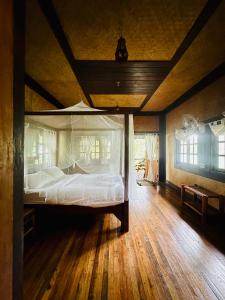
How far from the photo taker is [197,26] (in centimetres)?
223

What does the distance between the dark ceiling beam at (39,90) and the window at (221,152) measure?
3.82m

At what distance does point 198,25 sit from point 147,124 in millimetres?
5155

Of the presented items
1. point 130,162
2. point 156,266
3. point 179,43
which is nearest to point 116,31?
point 179,43

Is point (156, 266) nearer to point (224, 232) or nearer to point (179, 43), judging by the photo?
point (224, 232)

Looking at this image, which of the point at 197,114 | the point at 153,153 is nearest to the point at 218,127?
the point at 197,114

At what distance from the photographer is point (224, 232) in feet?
10.2

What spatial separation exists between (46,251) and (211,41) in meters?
3.52

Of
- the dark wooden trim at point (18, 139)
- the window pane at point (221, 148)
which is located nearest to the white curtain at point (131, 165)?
the window pane at point (221, 148)

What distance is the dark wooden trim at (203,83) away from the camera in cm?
343

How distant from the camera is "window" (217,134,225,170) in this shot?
144 inches

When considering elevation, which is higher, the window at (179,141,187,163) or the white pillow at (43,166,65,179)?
the window at (179,141,187,163)

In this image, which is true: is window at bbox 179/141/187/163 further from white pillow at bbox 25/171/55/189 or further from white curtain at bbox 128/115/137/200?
white pillow at bbox 25/171/55/189

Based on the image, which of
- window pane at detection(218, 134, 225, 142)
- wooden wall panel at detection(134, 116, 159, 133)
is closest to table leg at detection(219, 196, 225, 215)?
window pane at detection(218, 134, 225, 142)

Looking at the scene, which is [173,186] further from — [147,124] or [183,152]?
[147,124]
